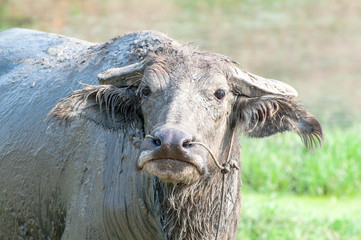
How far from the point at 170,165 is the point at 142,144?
250 mm

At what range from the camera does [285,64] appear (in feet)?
59.5

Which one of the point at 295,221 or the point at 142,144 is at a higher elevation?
the point at 295,221

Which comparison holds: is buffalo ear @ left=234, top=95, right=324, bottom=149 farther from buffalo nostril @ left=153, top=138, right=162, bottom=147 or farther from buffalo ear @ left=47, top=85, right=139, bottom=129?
buffalo nostril @ left=153, top=138, right=162, bottom=147

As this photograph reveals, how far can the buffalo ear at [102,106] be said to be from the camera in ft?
14.1

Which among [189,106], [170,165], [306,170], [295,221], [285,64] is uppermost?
[285,64]

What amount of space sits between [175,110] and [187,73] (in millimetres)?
374

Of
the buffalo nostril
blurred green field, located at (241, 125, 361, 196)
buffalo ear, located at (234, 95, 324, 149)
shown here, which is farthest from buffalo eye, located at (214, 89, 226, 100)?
blurred green field, located at (241, 125, 361, 196)

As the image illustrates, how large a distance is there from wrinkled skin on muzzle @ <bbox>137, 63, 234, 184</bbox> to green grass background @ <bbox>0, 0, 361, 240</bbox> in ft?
9.03

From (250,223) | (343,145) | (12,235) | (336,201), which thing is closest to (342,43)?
(343,145)

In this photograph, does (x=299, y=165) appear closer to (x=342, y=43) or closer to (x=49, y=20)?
(x=342, y=43)

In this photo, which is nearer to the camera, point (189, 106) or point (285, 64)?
point (189, 106)

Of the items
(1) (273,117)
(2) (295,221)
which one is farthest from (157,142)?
(2) (295,221)

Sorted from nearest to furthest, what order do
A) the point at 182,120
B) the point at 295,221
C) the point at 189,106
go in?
the point at 182,120 < the point at 189,106 < the point at 295,221

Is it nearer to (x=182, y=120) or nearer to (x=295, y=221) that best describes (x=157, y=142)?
(x=182, y=120)
